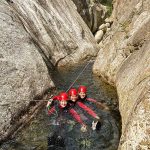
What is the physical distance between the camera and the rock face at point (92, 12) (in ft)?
97.8

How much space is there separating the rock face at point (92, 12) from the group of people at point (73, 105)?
15762mm

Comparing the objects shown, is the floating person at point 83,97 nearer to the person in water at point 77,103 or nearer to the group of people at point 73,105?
the group of people at point 73,105

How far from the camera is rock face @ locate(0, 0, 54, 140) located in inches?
520

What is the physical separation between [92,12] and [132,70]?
19023 mm

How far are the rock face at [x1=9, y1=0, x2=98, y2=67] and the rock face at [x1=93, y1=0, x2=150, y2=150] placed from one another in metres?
4.05

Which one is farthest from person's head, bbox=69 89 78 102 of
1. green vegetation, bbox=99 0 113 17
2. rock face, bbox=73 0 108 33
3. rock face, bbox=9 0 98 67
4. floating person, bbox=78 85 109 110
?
green vegetation, bbox=99 0 113 17

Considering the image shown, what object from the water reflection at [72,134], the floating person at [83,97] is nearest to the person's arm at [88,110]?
the water reflection at [72,134]

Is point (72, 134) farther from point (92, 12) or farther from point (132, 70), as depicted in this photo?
point (92, 12)

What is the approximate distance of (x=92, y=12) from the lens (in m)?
31.3

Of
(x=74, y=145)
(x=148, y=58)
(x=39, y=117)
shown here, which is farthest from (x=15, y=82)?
(x=148, y=58)

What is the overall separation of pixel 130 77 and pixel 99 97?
416cm

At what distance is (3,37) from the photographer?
602 inches

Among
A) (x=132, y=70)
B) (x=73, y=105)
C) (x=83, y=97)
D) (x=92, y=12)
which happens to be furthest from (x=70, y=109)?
(x=92, y=12)

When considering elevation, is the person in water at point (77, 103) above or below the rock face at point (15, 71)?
below
